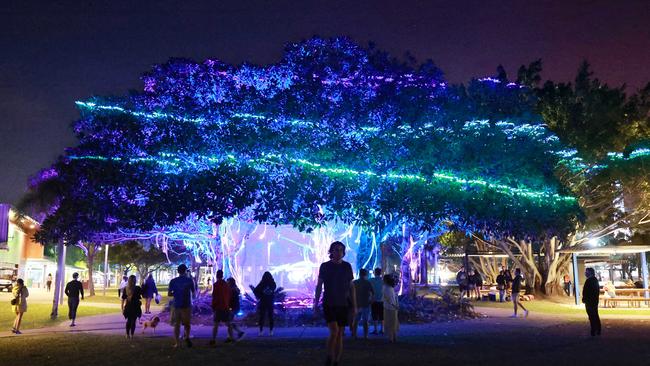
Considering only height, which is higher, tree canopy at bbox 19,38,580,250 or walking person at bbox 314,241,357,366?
tree canopy at bbox 19,38,580,250

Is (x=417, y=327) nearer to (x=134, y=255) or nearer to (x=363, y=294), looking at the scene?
(x=363, y=294)

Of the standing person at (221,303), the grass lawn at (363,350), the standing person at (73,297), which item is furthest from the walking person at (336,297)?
the standing person at (73,297)

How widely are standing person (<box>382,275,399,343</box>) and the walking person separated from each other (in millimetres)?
4173

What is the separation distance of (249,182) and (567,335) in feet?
27.2

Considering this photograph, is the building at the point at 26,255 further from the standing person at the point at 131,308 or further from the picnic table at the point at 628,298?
the picnic table at the point at 628,298

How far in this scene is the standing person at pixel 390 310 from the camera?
12680mm

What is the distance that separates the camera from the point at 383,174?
1627 cm

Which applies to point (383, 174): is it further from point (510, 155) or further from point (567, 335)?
point (567, 335)

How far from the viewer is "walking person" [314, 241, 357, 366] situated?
844cm

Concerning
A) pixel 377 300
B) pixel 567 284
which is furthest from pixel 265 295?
pixel 567 284

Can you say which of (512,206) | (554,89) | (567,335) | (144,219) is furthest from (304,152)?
(554,89)

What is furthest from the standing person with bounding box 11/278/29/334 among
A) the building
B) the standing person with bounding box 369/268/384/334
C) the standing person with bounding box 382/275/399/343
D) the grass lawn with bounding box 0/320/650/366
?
the building

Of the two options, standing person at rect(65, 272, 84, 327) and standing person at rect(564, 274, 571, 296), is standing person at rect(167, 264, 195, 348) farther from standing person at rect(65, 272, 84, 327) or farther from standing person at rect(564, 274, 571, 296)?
standing person at rect(564, 274, 571, 296)

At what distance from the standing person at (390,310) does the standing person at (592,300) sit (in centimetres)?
434
